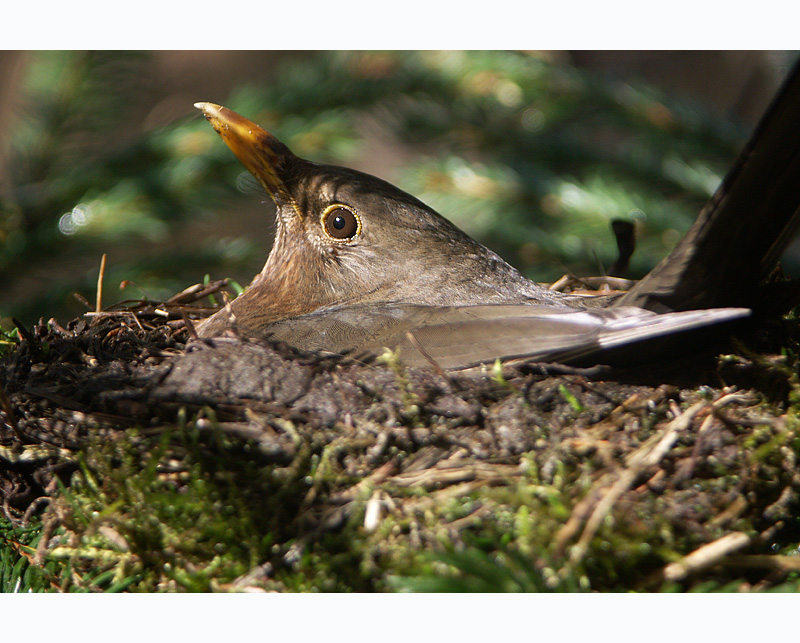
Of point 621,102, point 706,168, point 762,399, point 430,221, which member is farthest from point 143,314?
point 706,168

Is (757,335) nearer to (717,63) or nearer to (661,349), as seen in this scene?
(661,349)

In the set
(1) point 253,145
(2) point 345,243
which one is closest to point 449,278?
(2) point 345,243

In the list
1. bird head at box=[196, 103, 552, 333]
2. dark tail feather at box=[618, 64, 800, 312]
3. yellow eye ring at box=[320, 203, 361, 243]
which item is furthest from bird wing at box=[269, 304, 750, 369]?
yellow eye ring at box=[320, 203, 361, 243]

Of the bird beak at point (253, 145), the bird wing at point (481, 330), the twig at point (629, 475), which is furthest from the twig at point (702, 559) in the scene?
the bird beak at point (253, 145)

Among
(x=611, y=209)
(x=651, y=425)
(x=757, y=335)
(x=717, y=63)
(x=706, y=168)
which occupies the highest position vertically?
(x=717, y=63)

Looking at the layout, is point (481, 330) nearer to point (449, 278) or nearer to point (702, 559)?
point (449, 278)

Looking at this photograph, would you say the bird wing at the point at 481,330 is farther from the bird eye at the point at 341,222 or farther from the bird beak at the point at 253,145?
the bird beak at the point at 253,145
